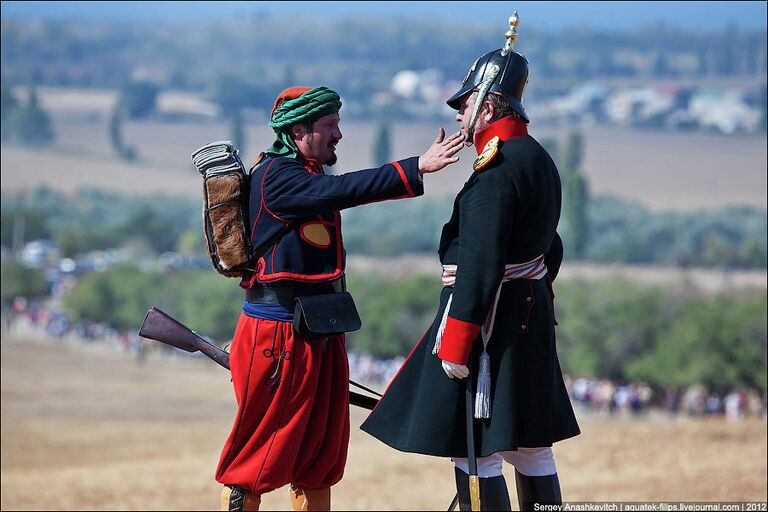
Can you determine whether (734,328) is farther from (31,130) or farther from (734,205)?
(31,130)

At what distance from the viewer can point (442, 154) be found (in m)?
4.05

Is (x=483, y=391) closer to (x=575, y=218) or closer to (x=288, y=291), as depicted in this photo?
(x=288, y=291)

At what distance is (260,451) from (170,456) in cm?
1056

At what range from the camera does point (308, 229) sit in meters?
4.29

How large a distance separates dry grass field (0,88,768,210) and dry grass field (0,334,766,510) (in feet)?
52.9

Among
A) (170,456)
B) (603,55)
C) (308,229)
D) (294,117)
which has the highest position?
(603,55)

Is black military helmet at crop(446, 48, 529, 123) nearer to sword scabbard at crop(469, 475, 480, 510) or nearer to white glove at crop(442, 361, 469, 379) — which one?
white glove at crop(442, 361, 469, 379)

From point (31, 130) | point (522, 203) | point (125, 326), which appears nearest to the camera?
point (522, 203)

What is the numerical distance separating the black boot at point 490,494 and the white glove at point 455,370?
1.17ft

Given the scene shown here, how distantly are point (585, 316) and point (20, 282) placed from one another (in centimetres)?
1774

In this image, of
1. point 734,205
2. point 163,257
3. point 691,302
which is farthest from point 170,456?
point 163,257

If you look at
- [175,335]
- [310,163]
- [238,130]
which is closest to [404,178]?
[310,163]

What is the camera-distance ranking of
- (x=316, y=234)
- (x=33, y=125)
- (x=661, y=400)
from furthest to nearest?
(x=33, y=125), (x=661, y=400), (x=316, y=234)

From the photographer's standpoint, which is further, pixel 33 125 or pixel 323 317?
pixel 33 125
